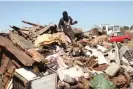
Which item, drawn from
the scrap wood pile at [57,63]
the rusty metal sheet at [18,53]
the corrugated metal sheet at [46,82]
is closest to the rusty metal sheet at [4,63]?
the scrap wood pile at [57,63]

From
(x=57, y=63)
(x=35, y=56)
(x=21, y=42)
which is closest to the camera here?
(x=35, y=56)

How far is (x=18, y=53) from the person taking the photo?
921 centimetres

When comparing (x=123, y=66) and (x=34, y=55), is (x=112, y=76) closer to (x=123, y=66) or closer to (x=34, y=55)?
(x=123, y=66)

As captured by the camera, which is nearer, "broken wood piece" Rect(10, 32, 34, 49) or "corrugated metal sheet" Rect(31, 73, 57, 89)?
"corrugated metal sheet" Rect(31, 73, 57, 89)

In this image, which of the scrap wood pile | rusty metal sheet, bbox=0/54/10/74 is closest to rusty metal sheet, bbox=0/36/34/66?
the scrap wood pile

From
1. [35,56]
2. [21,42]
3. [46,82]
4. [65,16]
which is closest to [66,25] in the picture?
[65,16]

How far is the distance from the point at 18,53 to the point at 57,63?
158cm

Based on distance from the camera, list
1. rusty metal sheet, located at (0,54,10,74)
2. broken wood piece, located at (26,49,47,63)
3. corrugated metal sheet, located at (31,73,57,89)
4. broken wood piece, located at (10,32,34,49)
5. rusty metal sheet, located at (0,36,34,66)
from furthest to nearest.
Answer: broken wood piece, located at (10,32,34,49) < rusty metal sheet, located at (0,54,10,74) < broken wood piece, located at (26,49,47,63) < rusty metal sheet, located at (0,36,34,66) < corrugated metal sheet, located at (31,73,57,89)

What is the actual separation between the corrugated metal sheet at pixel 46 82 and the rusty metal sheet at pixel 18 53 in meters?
0.71

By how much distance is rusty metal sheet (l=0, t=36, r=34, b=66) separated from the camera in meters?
8.82

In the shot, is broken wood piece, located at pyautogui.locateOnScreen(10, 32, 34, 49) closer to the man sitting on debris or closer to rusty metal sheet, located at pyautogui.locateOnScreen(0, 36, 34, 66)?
rusty metal sheet, located at pyautogui.locateOnScreen(0, 36, 34, 66)

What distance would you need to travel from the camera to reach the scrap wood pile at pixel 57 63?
Answer: 8.84m

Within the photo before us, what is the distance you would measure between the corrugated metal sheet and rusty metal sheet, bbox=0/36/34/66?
0.71 m

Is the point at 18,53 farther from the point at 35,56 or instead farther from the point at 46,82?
the point at 46,82
